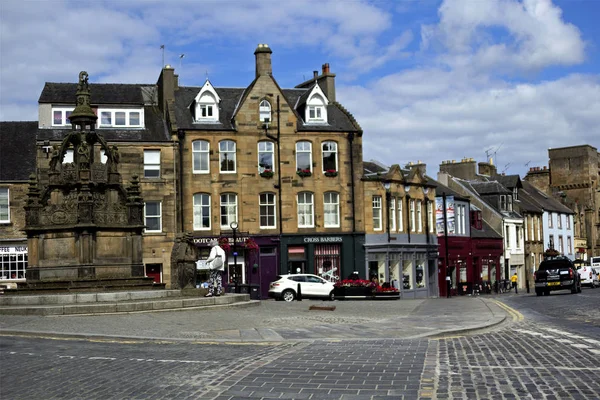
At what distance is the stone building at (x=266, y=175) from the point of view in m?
50.1

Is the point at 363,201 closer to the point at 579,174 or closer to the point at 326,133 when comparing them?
the point at 326,133

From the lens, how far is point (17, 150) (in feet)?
164

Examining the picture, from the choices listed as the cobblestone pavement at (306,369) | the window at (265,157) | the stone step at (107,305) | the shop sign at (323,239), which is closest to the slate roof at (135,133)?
the window at (265,157)

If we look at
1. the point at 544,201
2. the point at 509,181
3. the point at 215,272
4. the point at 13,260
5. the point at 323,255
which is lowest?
the point at 215,272

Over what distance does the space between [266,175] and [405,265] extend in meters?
12.4

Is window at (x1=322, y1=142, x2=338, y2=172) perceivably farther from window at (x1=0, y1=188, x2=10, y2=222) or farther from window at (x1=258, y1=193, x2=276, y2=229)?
window at (x1=0, y1=188, x2=10, y2=222)

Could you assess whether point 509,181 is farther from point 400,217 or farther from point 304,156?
point 304,156

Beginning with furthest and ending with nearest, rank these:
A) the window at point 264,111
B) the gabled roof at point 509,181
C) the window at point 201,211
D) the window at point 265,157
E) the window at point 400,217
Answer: the gabled roof at point 509,181 < the window at point 400,217 < the window at point 264,111 < the window at point 265,157 < the window at point 201,211

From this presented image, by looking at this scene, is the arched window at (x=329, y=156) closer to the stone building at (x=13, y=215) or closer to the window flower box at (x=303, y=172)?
the window flower box at (x=303, y=172)

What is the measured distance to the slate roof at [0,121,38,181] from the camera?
4828cm

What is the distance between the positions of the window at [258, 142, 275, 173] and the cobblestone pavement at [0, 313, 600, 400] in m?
34.9

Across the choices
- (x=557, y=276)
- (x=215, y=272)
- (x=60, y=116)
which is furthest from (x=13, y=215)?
(x=557, y=276)

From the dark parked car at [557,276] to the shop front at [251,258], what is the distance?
15519mm

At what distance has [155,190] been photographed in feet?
161
